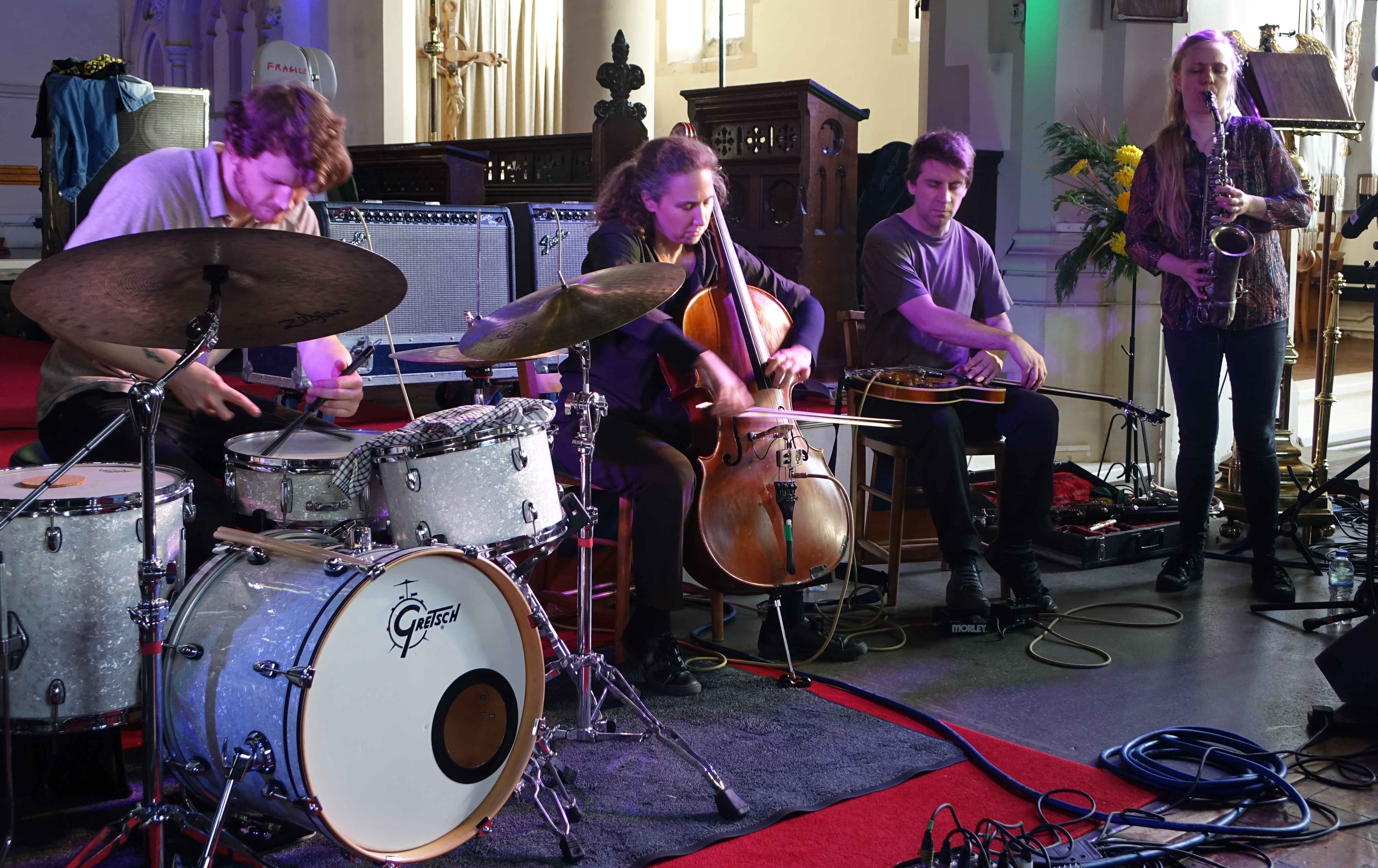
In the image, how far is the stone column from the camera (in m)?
8.06

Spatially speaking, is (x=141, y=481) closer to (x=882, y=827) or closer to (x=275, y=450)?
(x=275, y=450)

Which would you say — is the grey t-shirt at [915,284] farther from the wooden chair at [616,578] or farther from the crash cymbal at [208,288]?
the crash cymbal at [208,288]

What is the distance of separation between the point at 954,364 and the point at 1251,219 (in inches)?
40.1

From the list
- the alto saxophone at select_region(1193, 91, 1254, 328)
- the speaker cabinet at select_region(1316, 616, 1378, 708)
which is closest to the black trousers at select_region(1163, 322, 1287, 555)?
the alto saxophone at select_region(1193, 91, 1254, 328)

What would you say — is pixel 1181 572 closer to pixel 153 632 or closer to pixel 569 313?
pixel 569 313

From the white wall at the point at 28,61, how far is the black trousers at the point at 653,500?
1010 centimetres

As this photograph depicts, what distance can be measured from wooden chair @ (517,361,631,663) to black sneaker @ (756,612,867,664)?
1.27 ft

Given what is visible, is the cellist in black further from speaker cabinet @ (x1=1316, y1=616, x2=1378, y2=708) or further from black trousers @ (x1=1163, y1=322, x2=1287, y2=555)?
black trousers @ (x1=1163, y1=322, x2=1287, y2=555)

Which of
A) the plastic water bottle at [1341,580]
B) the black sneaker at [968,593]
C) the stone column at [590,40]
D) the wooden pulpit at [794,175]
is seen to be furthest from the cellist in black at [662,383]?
the stone column at [590,40]

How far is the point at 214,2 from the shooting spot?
1270cm

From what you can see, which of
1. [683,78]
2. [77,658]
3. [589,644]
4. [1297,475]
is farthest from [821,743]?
[683,78]

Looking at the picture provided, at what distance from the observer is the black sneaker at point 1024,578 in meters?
3.64

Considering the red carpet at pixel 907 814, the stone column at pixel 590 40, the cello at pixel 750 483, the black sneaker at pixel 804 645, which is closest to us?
the red carpet at pixel 907 814

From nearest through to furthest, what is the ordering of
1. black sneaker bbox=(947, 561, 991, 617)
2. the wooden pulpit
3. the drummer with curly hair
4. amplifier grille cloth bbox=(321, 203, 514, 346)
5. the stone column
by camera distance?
the drummer with curly hair < black sneaker bbox=(947, 561, 991, 617) < amplifier grille cloth bbox=(321, 203, 514, 346) < the wooden pulpit < the stone column
